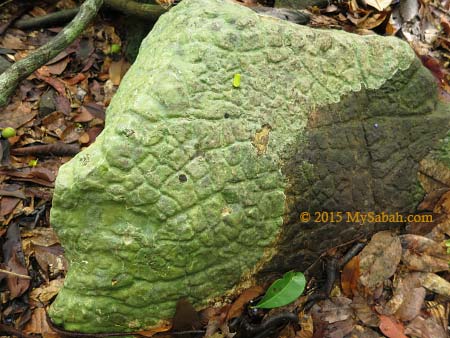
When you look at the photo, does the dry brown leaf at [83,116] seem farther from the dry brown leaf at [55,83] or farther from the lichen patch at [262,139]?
the lichen patch at [262,139]

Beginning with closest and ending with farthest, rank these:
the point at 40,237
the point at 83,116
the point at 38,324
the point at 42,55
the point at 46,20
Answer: the point at 38,324, the point at 40,237, the point at 42,55, the point at 83,116, the point at 46,20

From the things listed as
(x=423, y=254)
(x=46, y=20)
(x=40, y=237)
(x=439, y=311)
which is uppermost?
(x=46, y=20)

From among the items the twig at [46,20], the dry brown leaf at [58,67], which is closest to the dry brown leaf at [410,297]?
the dry brown leaf at [58,67]

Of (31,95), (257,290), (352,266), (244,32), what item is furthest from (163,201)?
(31,95)

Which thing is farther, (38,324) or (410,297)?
(410,297)

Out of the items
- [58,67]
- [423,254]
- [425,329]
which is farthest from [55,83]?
[425,329]

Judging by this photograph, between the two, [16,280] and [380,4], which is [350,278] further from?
[380,4]

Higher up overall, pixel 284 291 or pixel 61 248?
pixel 284 291
